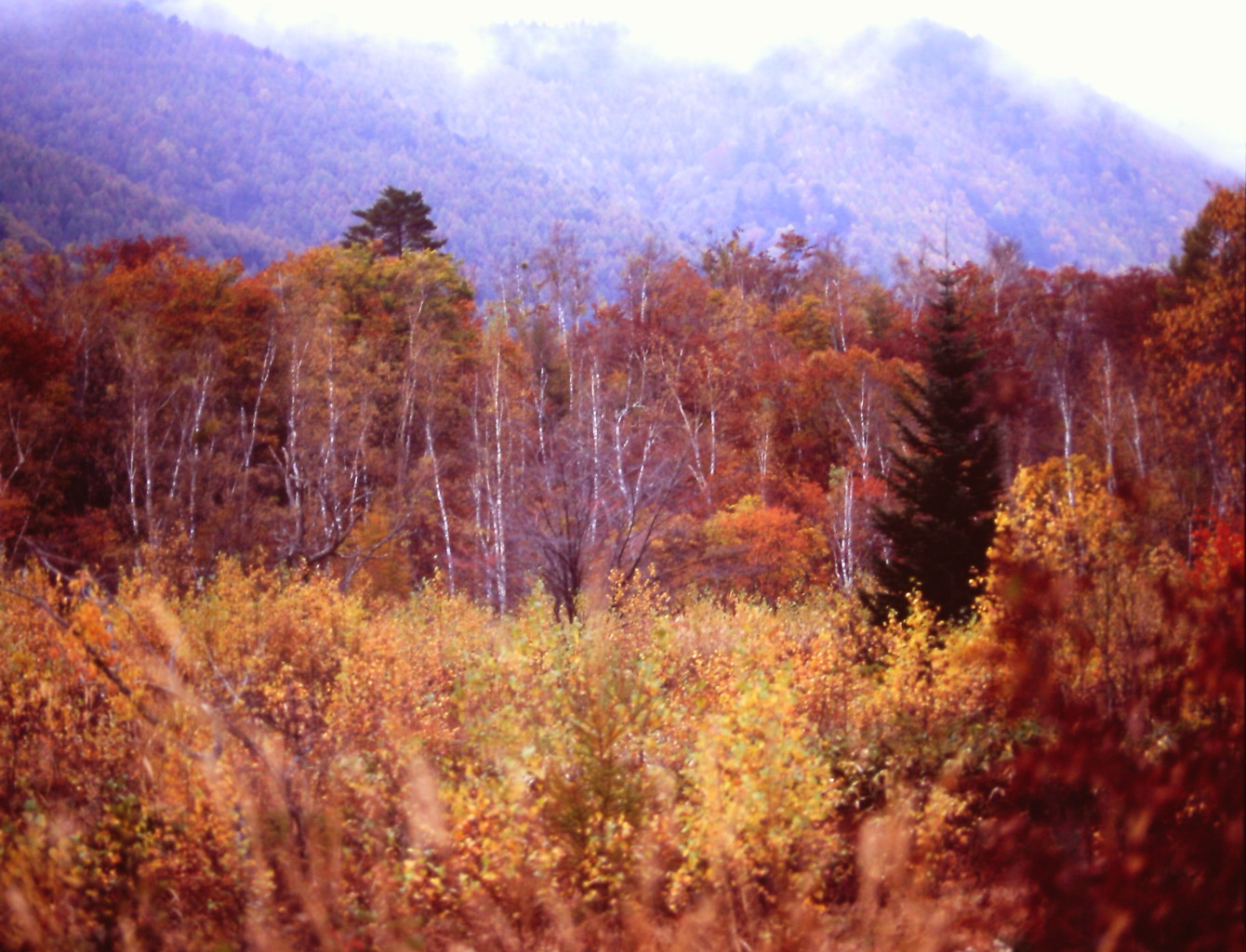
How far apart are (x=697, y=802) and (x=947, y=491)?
7796 millimetres

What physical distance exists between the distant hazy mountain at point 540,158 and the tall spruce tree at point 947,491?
3216 millimetres

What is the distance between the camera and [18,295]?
92.7ft

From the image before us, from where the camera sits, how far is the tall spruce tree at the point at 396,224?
3909 centimetres

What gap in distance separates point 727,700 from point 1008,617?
271cm

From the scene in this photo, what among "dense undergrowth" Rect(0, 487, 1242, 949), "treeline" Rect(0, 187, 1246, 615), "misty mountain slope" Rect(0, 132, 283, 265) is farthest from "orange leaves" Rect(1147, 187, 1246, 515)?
"misty mountain slope" Rect(0, 132, 283, 265)

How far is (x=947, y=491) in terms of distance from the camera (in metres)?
13.2

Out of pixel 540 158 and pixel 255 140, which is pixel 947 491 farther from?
pixel 540 158

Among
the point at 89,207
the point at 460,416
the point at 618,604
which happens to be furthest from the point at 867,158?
the point at 618,604

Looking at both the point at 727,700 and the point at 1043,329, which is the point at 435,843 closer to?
the point at 727,700

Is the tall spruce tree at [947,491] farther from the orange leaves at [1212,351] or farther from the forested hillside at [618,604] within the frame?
the orange leaves at [1212,351]

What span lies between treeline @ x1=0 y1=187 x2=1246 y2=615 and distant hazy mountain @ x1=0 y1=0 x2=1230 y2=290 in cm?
512

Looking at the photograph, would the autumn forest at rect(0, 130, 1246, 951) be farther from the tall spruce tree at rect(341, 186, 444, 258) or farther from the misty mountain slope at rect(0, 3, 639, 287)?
the misty mountain slope at rect(0, 3, 639, 287)

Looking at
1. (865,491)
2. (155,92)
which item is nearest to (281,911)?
(865,491)

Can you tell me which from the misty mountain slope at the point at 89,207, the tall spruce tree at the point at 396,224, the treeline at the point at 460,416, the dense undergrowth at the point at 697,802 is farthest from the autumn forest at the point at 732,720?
the misty mountain slope at the point at 89,207
